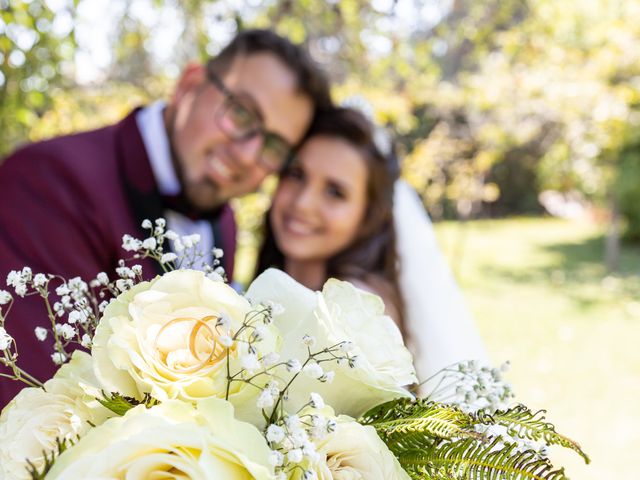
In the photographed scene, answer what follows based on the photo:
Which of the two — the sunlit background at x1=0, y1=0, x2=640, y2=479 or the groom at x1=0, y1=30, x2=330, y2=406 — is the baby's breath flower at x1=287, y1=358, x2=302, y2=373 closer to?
the groom at x1=0, y1=30, x2=330, y2=406

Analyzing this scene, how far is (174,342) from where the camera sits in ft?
2.56

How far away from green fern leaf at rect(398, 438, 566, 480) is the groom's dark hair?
2.38m

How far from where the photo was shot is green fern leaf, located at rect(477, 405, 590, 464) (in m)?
0.81

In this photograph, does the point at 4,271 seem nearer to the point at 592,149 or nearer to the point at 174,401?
the point at 174,401

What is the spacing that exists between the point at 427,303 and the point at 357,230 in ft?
1.92

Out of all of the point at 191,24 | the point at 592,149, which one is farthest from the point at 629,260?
the point at 191,24

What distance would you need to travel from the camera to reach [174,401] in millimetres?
704

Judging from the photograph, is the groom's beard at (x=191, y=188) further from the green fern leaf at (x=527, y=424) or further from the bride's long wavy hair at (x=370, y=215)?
the green fern leaf at (x=527, y=424)

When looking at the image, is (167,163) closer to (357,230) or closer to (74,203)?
(74,203)

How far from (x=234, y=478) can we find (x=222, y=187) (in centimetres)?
251

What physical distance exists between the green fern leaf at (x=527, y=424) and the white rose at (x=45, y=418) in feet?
1.72

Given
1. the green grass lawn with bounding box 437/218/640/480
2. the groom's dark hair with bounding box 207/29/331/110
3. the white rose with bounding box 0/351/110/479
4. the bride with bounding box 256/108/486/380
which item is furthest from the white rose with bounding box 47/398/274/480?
the green grass lawn with bounding box 437/218/640/480

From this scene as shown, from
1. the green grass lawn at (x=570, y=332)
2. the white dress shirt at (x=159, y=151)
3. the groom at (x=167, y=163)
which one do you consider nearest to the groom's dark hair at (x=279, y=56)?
the groom at (x=167, y=163)

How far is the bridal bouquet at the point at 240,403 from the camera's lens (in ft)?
2.17
